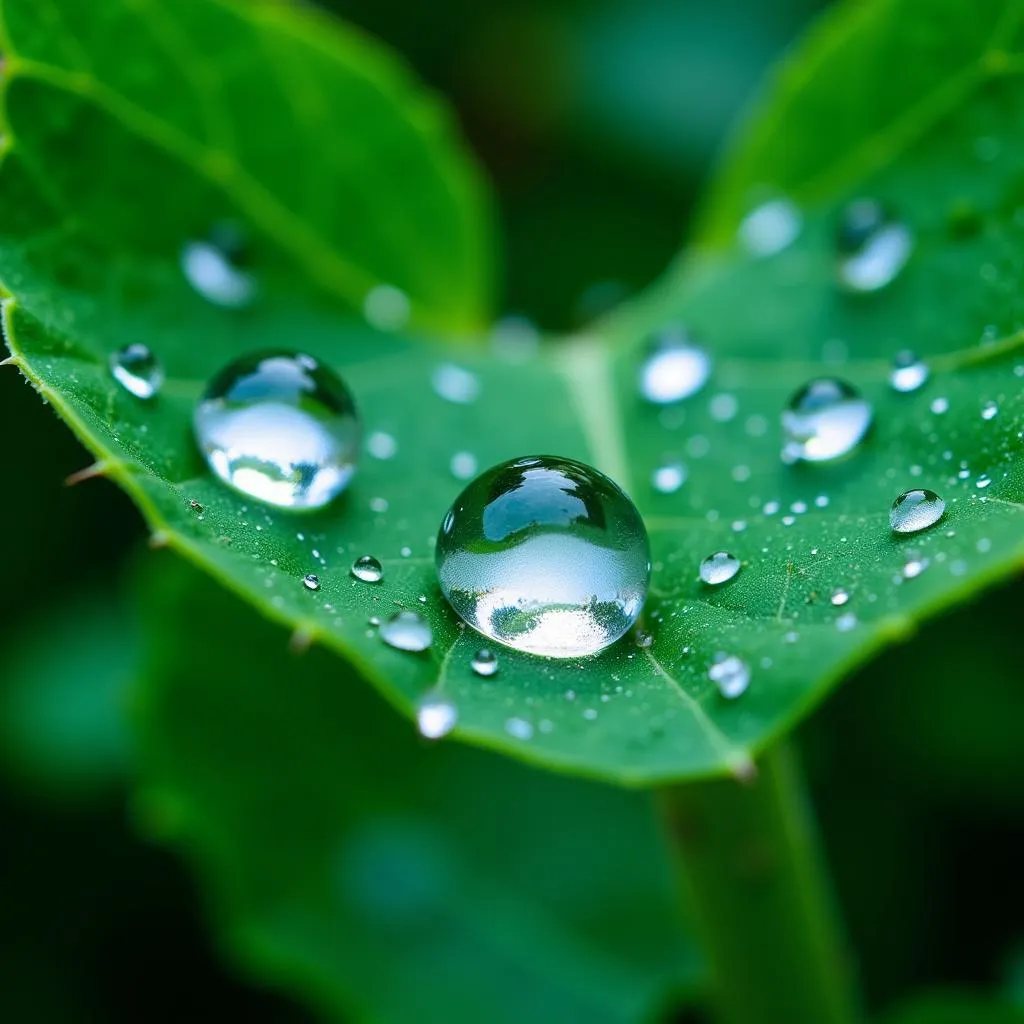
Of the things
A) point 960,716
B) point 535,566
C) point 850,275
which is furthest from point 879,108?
point 960,716

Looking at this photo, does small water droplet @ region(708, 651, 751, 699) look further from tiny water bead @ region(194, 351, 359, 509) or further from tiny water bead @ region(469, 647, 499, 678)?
tiny water bead @ region(194, 351, 359, 509)

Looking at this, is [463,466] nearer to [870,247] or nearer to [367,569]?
A: [367,569]

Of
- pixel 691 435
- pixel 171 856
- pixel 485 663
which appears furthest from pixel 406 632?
pixel 171 856

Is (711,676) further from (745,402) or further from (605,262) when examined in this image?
(605,262)

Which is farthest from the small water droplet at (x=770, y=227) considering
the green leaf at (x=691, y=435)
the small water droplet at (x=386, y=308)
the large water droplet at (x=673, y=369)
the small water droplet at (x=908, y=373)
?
the small water droplet at (x=386, y=308)

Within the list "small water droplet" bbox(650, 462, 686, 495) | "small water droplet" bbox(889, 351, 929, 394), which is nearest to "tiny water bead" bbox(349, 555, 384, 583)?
"small water droplet" bbox(650, 462, 686, 495)

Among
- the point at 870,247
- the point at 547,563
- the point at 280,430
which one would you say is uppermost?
the point at 870,247
